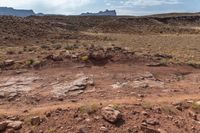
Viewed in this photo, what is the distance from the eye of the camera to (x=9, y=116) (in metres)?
9.95

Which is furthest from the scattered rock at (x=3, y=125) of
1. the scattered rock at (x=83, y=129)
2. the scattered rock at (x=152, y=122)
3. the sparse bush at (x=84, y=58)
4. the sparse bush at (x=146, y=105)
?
the sparse bush at (x=84, y=58)

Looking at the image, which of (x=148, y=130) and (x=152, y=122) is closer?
(x=148, y=130)

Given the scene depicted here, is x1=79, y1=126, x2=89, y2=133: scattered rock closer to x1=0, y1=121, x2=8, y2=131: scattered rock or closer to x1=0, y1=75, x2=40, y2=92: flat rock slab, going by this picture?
x1=0, y1=121, x2=8, y2=131: scattered rock

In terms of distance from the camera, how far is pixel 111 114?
9453mm

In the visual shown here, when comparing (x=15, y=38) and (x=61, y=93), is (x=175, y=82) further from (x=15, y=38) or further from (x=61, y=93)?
(x=15, y=38)

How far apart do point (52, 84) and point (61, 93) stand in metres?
0.99

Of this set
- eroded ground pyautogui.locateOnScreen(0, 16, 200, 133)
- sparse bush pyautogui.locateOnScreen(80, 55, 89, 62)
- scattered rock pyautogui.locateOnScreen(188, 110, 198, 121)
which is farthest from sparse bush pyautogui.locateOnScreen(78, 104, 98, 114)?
sparse bush pyautogui.locateOnScreen(80, 55, 89, 62)

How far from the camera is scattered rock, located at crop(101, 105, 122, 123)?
930cm

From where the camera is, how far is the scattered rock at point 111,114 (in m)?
9.30

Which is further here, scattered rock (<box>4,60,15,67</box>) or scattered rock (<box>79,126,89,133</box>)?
scattered rock (<box>4,60,15,67</box>)

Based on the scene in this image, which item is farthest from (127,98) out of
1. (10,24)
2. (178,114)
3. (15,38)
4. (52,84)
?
(10,24)

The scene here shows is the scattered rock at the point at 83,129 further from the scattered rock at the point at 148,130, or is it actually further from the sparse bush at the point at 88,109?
the scattered rock at the point at 148,130

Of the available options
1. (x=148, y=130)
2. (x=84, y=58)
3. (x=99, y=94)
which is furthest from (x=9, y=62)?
(x=148, y=130)

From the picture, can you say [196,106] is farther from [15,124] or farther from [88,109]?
[15,124]
